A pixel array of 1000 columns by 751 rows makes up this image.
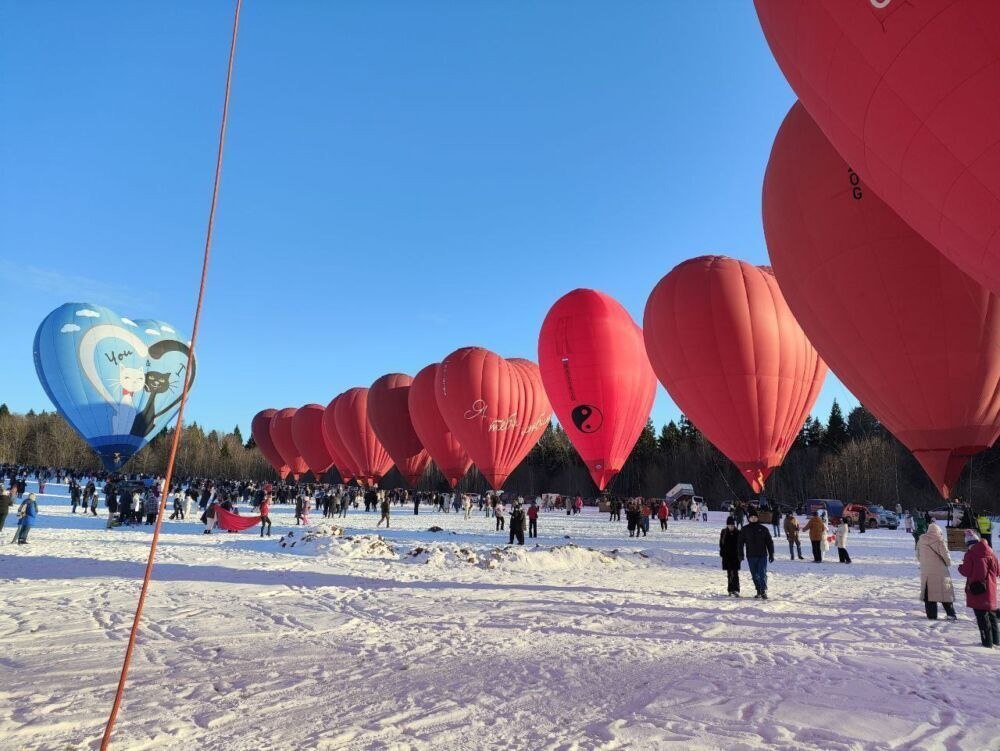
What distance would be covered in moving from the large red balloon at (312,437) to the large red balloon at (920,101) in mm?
54606

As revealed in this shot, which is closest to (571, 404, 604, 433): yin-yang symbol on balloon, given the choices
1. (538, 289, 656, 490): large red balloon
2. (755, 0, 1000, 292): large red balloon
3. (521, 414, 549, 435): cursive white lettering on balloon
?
(538, 289, 656, 490): large red balloon

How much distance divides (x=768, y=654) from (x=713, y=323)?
13.5 m

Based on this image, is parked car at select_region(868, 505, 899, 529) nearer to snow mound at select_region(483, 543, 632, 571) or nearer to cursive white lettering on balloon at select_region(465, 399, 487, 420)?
cursive white lettering on balloon at select_region(465, 399, 487, 420)

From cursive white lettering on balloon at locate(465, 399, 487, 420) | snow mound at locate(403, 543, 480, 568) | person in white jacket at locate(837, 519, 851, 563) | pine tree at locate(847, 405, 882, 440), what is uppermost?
pine tree at locate(847, 405, 882, 440)

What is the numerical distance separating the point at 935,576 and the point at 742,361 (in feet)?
34.9

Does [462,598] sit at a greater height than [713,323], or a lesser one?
lesser

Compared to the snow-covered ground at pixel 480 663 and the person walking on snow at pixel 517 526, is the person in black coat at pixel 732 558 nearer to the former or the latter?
the snow-covered ground at pixel 480 663

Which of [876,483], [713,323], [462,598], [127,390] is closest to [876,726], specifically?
[462,598]

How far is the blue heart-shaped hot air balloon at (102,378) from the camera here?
103ft

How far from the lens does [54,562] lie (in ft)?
37.8

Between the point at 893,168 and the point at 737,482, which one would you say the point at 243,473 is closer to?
the point at 737,482

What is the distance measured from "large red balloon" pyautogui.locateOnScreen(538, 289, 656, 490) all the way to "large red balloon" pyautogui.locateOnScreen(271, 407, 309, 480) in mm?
41688

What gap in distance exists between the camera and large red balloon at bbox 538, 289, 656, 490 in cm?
2475

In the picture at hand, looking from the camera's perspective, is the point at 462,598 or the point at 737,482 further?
the point at 737,482
